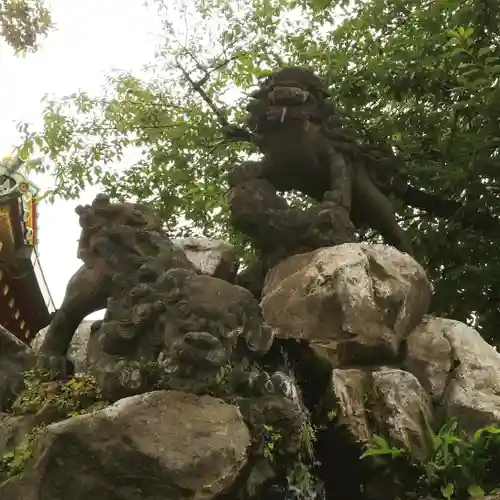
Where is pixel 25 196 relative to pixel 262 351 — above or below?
above

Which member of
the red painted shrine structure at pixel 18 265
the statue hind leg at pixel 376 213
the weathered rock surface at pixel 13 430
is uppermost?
the red painted shrine structure at pixel 18 265

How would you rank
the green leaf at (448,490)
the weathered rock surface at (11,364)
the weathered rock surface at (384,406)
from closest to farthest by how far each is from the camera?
the green leaf at (448,490), the weathered rock surface at (384,406), the weathered rock surface at (11,364)

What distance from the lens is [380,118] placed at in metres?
7.09

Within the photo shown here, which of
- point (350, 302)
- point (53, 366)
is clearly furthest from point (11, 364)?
Answer: point (350, 302)

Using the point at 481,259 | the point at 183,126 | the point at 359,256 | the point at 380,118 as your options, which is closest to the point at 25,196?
the point at 183,126

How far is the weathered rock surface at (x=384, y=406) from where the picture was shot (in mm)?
3318

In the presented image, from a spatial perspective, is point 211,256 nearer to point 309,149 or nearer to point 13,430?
point 309,149

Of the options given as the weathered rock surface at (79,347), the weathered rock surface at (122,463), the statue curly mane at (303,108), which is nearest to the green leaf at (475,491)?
the weathered rock surface at (122,463)

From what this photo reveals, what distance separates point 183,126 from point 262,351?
515cm

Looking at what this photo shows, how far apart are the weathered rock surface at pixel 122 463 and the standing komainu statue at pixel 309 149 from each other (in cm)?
270

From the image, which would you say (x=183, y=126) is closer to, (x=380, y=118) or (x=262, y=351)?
(x=380, y=118)

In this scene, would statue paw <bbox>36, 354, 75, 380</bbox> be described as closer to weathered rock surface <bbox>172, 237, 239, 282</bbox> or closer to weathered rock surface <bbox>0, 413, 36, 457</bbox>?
weathered rock surface <bbox>0, 413, 36, 457</bbox>

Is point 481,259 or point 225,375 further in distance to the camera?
point 481,259

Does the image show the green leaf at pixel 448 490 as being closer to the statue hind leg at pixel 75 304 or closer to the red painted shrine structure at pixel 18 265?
the statue hind leg at pixel 75 304
